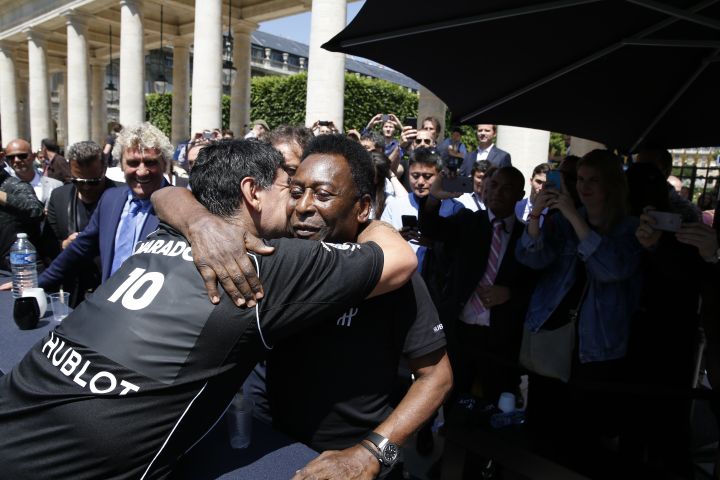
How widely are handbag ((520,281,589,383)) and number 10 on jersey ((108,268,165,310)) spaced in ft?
8.36

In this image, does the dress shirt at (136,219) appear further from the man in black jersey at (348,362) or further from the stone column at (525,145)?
the stone column at (525,145)

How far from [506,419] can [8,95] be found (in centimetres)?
3255

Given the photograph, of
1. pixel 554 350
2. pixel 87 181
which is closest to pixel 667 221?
pixel 554 350

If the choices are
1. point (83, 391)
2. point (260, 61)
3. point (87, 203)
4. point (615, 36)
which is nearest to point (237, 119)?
point (87, 203)

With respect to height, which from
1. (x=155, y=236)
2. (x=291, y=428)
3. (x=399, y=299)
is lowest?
(x=291, y=428)

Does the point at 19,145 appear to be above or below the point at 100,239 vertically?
above

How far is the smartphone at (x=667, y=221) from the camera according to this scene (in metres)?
2.67

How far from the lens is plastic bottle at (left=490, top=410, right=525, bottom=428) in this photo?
286cm

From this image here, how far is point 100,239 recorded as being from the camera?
11.4 ft

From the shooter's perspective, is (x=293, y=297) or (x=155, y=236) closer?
(x=293, y=297)

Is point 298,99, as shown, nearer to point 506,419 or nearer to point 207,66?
point 207,66

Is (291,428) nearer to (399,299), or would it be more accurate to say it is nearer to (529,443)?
(399,299)

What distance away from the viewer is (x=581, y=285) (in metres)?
3.21

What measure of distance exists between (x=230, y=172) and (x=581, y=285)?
2.40m
